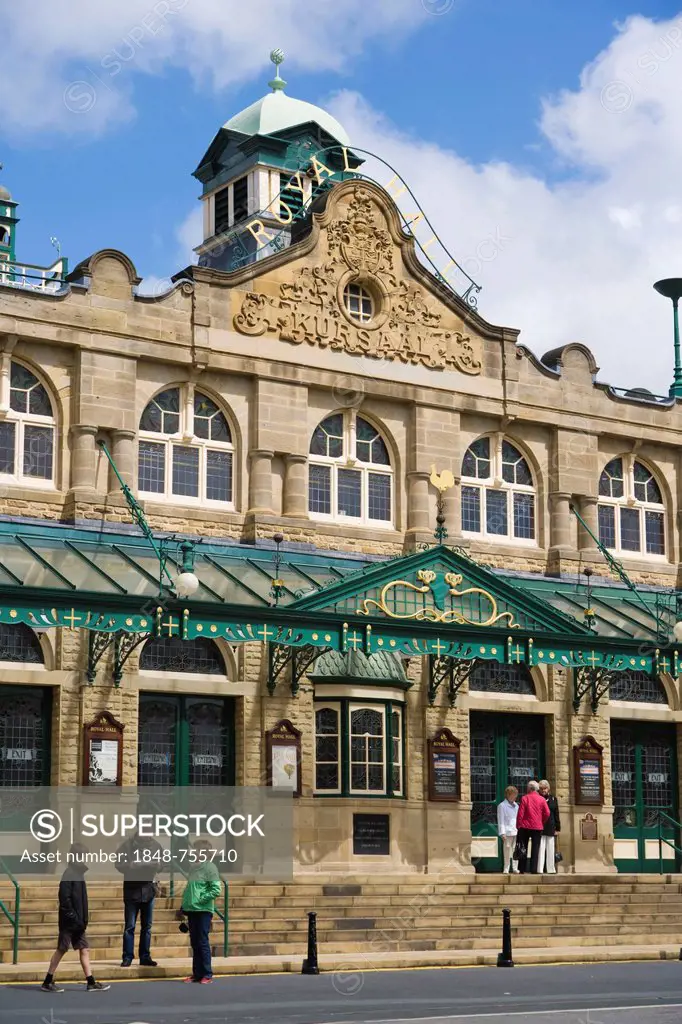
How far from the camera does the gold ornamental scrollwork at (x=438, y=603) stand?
31453 millimetres

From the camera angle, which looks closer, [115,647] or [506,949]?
[506,949]

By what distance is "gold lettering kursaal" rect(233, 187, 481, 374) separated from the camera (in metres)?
35.1

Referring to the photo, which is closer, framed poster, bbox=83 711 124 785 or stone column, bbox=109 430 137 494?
framed poster, bbox=83 711 124 785

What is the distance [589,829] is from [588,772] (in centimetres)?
114

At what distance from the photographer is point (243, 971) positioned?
77.5 feet

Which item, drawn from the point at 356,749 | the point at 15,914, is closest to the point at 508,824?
the point at 356,749

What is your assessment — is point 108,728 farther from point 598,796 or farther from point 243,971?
point 598,796

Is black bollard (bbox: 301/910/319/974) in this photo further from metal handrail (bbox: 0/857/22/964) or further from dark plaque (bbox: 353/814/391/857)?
dark plaque (bbox: 353/814/391/857)

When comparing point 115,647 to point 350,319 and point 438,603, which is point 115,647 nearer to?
point 438,603

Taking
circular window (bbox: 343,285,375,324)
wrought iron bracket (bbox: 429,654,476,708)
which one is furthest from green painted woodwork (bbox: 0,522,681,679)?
circular window (bbox: 343,285,375,324)

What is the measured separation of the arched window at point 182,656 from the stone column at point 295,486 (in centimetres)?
349

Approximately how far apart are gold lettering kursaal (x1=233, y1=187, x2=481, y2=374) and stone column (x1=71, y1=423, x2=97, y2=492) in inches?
156

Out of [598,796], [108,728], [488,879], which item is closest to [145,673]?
[108,728]

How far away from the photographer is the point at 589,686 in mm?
35938
